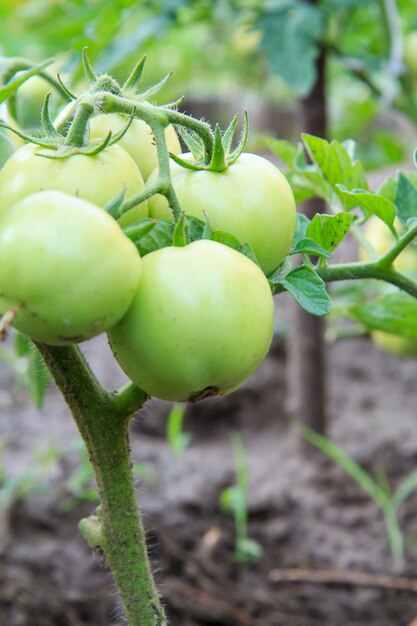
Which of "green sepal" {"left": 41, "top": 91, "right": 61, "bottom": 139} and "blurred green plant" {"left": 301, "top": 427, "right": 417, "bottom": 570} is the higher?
"green sepal" {"left": 41, "top": 91, "right": 61, "bottom": 139}

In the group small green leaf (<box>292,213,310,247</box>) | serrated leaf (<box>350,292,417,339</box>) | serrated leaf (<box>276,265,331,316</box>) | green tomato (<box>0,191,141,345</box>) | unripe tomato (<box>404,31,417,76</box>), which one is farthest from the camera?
unripe tomato (<box>404,31,417,76</box>)

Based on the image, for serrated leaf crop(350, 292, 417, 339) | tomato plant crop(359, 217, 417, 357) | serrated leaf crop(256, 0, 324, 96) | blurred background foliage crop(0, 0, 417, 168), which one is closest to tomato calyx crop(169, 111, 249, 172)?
serrated leaf crop(350, 292, 417, 339)

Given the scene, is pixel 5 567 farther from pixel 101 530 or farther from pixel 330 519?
pixel 101 530

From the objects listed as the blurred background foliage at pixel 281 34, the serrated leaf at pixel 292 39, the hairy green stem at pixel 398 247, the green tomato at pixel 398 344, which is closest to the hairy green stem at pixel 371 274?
the hairy green stem at pixel 398 247

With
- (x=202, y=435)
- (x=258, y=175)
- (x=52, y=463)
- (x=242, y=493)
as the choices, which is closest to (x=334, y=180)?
(x=258, y=175)

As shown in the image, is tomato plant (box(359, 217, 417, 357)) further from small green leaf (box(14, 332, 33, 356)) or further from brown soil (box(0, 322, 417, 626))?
small green leaf (box(14, 332, 33, 356))

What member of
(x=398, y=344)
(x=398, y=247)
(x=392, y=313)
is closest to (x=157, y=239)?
(x=398, y=247)

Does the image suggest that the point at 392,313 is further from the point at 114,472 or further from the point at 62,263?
the point at 62,263
